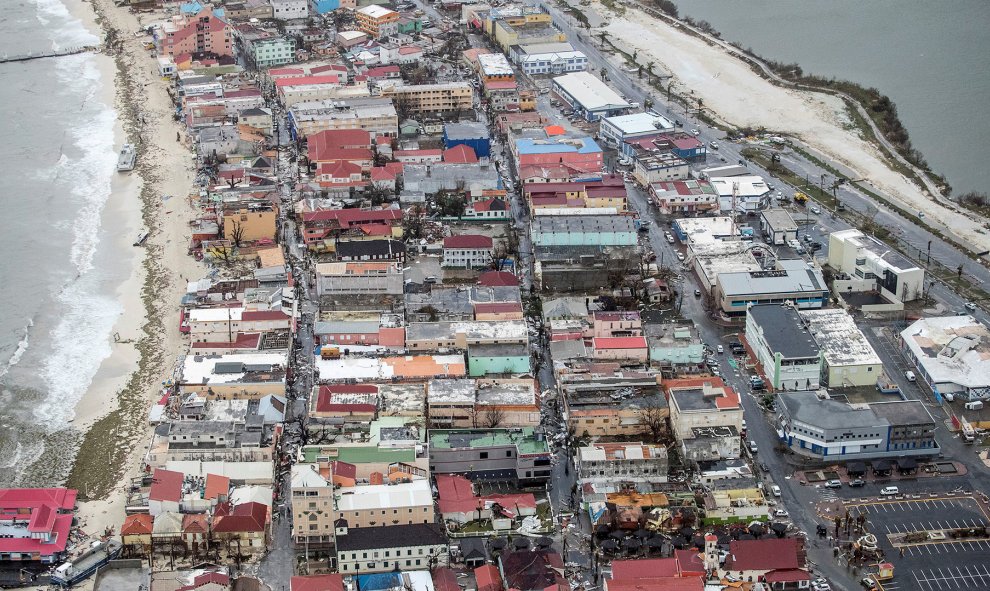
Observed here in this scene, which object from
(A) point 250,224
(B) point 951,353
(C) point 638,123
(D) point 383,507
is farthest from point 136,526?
(C) point 638,123

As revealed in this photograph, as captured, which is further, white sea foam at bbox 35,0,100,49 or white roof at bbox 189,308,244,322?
white sea foam at bbox 35,0,100,49

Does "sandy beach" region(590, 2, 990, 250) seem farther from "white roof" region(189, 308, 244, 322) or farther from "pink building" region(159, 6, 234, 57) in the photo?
"white roof" region(189, 308, 244, 322)

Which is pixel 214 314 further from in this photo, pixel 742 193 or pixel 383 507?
pixel 742 193

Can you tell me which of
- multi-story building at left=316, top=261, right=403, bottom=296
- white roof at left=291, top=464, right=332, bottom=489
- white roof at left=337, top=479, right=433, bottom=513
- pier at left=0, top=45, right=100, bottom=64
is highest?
pier at left=0, top=45, right=100, bottom=64

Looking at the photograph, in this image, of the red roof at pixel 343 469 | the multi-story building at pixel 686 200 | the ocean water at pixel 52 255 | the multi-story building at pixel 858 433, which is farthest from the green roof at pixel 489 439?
the multi-story building at pixel 686 200

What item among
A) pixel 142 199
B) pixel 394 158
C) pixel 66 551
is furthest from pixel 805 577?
pixel 142 199

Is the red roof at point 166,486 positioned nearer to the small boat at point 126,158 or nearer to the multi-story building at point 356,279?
the multi-story building at point 356,279

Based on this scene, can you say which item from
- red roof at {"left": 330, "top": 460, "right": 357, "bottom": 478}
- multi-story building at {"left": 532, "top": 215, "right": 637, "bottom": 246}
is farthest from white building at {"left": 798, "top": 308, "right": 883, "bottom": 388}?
red roof at {"left": 330, "top": 460, "right": 357, "bottom": 478}

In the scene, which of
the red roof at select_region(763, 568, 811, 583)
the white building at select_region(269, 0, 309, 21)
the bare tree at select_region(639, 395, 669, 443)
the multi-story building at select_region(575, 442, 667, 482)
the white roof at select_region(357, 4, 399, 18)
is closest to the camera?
the red roof at select_region(763, 568, 811, 583)
